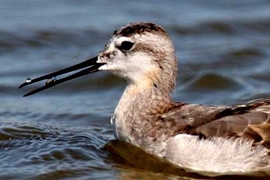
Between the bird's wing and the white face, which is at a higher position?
the white face

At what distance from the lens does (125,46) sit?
13875mm

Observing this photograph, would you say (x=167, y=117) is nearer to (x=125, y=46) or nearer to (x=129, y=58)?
(x=129, y=58)

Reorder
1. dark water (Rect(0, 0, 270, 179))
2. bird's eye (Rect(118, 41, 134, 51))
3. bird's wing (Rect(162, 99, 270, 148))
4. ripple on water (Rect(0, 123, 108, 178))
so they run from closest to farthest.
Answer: bird's wing (Rect(162, 99, 270, 148)) → ripple on water (Rect(0, 123, 108, 178)) → bird's eye (Rect(118, 41, 134, 51)) → dark water (Rect(0, 0, 270, 179))

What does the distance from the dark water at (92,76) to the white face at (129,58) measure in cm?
110

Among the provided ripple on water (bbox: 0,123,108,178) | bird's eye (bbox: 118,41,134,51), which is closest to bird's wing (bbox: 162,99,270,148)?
bird's eye (bbox: 118,41,134,51)

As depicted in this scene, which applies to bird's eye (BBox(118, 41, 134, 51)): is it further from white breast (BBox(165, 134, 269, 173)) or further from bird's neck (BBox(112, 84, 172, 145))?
white breast (BBox(165, 134, 269, 173))

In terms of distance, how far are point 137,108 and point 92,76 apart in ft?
10.5

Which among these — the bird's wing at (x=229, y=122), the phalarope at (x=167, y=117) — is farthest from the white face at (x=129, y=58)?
the bird's wing at (x=229, y=122)

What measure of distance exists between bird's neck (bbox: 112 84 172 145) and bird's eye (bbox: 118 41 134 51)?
51 centimetres

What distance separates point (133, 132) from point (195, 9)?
6.18 m

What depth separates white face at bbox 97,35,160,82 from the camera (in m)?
13.9

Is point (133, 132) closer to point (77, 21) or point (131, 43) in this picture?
point (131, 43)

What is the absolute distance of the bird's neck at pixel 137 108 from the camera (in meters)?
13.9

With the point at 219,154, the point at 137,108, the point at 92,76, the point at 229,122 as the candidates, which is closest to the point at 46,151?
the point at 137,108
